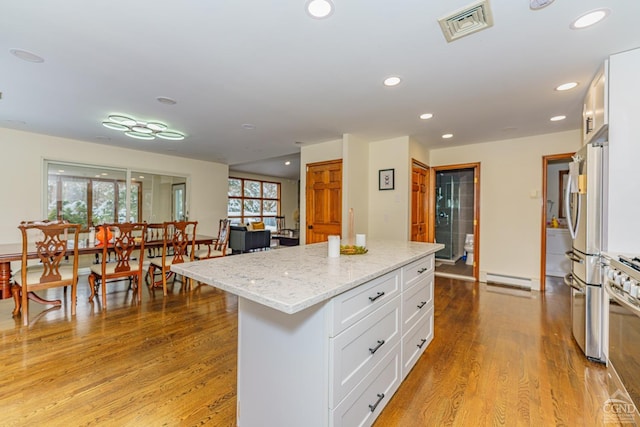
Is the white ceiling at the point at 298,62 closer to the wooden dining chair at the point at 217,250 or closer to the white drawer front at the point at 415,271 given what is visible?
the white drawer front at the point at 415,271

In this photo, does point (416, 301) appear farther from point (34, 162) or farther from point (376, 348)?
point (34, 162)

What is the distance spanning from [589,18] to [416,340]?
2.39 metres

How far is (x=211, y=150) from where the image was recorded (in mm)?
5711

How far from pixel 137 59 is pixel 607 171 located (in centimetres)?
369

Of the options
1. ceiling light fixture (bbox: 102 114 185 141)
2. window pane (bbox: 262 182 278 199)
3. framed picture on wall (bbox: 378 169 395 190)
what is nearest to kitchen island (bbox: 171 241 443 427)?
framed picture on wall (bbox: 378 169 395 190)

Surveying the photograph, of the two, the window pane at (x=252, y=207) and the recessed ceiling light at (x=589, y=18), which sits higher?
the recessed ceiling light at (x=589, y=18)

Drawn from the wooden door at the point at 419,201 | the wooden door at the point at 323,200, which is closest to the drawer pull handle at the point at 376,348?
the wooden door at the point at 323,200

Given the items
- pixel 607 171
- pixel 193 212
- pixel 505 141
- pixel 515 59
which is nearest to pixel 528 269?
pixel 505 141

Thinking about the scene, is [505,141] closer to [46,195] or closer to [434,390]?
[434,390]

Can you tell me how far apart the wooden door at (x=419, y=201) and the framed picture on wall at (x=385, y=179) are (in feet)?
1.27

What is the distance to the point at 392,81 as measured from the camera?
2.56m

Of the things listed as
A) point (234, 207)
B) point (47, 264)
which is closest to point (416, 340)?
point (47, 264)

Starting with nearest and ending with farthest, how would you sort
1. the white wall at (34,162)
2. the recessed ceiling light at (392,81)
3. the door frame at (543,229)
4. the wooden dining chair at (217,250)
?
the recessed ceiling light at (392,81), the door frame at (543,229), the white wall at (34,162), the wooden dining chair at (217,250)

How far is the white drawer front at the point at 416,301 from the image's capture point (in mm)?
1930
